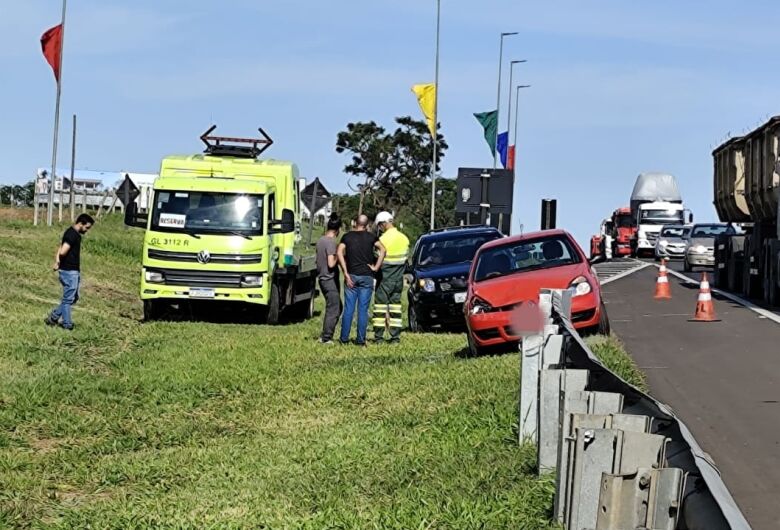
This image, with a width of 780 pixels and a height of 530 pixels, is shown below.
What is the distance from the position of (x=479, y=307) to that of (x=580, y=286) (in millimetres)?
1299

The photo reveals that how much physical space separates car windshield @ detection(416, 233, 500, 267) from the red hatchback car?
4.25 m

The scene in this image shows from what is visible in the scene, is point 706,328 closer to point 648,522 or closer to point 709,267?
point 648,522

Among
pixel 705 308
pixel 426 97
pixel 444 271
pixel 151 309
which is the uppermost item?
pixel 426 97

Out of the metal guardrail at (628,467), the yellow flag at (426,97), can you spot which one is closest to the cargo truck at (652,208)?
the yellow flag at (426,97)

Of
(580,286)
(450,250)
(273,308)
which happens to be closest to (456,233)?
(450,250)

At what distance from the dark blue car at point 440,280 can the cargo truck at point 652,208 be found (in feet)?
131

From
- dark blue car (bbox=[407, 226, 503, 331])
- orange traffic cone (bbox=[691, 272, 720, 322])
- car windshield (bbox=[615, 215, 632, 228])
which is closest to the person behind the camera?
dark blue car (bbox=[407, 226, 503, 331])

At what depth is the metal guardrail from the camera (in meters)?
4.61

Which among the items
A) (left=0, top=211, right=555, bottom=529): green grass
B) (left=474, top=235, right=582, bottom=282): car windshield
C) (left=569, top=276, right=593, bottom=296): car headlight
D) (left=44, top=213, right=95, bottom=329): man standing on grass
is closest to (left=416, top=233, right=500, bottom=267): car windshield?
(left=0, top=211, right=555, bottom=529): green grass

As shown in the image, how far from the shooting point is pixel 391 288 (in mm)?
19766

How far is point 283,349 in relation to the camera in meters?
18.1

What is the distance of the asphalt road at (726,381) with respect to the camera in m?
8.87

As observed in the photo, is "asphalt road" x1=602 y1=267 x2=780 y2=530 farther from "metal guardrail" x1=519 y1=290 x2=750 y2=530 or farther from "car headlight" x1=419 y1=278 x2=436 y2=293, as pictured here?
"car headlight" x1=419 y1=278 x2=436 y2=293

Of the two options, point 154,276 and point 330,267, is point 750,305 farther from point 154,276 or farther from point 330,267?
point 154,276
